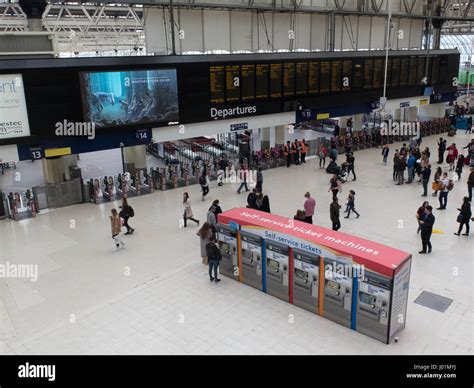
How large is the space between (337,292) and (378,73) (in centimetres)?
1898

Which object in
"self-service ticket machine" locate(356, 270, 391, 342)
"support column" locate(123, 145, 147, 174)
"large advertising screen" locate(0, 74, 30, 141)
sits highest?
"large advertising screen" locate(0, 74, 30, 141)

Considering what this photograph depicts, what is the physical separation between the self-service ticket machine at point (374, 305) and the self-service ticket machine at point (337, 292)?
Answer: 230mm

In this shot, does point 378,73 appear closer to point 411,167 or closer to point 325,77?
point 325,77

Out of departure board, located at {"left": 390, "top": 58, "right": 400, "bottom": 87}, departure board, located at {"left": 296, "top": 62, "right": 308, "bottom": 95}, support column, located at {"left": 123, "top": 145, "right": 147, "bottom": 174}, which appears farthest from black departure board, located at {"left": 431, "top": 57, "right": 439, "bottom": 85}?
support column, located at {"left": 123, "top": 145, "right": 147, "bottom": 174}

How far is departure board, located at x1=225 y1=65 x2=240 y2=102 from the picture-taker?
62.4 ft

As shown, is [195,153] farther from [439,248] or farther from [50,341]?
[50,341]

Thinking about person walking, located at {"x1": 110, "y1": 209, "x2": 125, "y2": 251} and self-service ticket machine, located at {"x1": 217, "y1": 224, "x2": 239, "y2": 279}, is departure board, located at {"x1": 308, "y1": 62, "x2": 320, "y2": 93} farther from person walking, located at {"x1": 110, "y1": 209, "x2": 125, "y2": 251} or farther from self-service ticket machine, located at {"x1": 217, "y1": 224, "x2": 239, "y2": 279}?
self-service ticket machine, located at {"x1": 217, "y1": 224, "x2": 239, "y2": 279}

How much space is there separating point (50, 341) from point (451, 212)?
41.5ft

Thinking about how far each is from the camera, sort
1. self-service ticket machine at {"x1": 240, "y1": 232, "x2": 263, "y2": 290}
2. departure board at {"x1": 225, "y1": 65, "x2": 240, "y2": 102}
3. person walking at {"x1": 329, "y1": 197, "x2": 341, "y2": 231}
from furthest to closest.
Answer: departure board at {"x1": 225, "y1": 65, "x2": 240, "y2": 102} < person walking at {"x1": 329, "y1": 197, "x2": 341, "y2": 231} < self-service ticket machine at {"x1": 240, "y1": 232, "x2": 263, "y2": 290}

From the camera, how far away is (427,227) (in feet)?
37.3

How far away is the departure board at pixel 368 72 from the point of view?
945 inches

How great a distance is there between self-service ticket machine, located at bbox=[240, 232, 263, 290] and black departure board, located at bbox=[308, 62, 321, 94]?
1372 cm

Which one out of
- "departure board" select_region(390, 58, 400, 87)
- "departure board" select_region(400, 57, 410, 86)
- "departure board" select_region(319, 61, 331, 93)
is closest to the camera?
"departure board" select_region(319, 61, 331, 93)

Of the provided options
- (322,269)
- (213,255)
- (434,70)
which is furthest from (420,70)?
(322,269)
